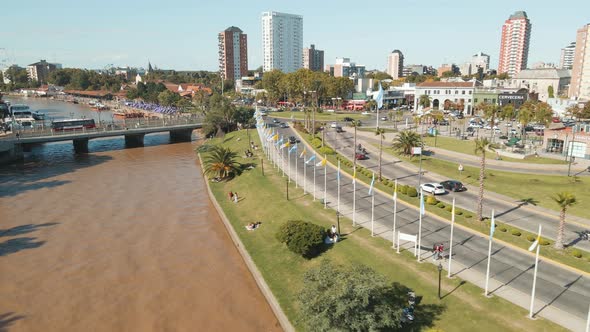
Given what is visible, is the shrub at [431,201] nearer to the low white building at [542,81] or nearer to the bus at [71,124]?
the bus at [71,124]

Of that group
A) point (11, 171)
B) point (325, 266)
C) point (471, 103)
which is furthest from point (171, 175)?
point (471, 103)

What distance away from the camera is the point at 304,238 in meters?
32.2

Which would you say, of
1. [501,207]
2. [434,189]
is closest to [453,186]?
[434,189]

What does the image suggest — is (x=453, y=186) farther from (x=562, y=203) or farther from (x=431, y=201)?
(x=562, y=203)

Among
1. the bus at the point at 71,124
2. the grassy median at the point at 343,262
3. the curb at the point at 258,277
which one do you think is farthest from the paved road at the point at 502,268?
the bus at the point at 71,124

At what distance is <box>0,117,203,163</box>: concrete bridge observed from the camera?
76.4m

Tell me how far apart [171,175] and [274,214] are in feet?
105

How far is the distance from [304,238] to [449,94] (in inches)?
4936

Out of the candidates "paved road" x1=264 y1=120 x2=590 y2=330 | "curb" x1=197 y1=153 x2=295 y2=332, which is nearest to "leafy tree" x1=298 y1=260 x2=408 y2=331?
"curb" x1=197 y1=153 x2=295 y2=332

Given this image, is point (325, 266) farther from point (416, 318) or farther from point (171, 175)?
point (171, 175)

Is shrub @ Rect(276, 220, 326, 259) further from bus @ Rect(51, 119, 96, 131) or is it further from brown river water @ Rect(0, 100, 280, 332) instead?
bus @ Rect(51, 119, 96, 131)

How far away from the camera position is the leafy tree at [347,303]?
1980 centimetres

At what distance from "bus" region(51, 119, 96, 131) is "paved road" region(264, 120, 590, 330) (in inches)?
2668

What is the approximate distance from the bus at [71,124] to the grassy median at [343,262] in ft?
161
